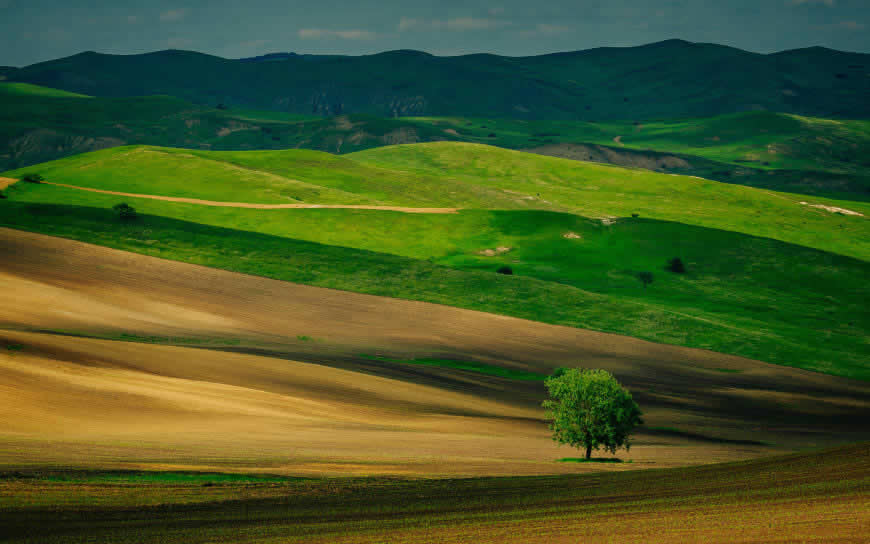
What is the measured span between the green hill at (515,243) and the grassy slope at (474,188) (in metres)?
0.60

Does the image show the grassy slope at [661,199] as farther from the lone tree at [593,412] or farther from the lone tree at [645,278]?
the lone tree at [593,412]

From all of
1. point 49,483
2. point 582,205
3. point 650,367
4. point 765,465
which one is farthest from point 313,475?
point 582,205

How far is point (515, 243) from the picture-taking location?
11800 centimetres

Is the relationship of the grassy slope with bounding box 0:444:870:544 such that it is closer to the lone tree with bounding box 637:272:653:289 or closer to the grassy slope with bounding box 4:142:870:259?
the lone tree with bounding box 637:272:653:289

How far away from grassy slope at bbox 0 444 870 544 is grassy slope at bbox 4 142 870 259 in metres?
103

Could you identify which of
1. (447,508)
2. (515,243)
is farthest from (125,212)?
(447,508)

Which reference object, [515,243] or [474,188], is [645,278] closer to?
[515,243]

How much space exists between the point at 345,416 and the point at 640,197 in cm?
13444

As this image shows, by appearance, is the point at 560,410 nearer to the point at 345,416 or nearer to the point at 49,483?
the point at 345,416

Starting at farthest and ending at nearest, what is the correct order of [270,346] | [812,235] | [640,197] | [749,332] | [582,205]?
1. [640,197]
2. [582,205]
3. [812,235]
4. [749,332]
5. [270,346]

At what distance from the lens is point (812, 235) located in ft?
476

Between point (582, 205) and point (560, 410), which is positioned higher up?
point (582, 205)

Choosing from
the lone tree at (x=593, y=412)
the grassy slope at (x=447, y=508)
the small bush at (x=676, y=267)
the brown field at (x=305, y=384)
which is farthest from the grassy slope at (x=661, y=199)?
the grassy slope at (x=447, y=508)

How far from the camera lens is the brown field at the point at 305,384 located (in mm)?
32969
